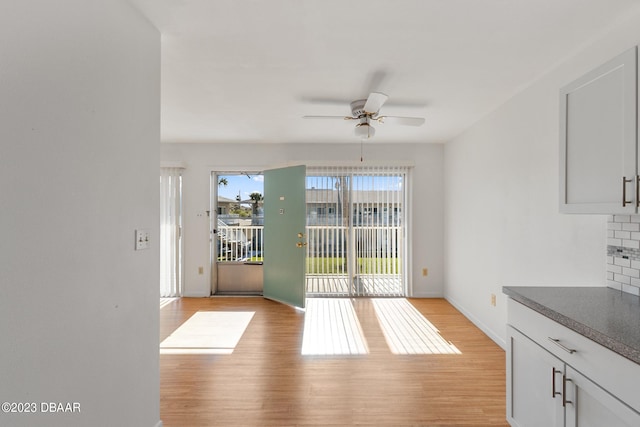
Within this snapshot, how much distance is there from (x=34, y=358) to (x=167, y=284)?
404 cm

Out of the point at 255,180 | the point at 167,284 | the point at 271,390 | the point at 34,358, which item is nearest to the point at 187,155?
the point at 255,180

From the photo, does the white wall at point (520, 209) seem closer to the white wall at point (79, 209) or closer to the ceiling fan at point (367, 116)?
the ceiling fan at point (367, 116)

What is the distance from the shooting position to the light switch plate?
1625mm

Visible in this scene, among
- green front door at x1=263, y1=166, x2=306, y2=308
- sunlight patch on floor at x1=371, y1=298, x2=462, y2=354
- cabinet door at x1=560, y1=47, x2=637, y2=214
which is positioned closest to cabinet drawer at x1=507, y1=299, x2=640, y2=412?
cabinet door at x1=560, y1=47, x2=637, y2=214

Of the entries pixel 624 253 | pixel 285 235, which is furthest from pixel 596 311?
pixel 285 235

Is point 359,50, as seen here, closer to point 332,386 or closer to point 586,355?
point 586,355

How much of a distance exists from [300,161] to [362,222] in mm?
1356

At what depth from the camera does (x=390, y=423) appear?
194 centimetres

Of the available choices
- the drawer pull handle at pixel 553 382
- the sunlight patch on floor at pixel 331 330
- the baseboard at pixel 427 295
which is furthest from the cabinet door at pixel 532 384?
the baseboard at pixel 427 295

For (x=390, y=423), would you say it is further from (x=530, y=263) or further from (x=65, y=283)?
(x=65, y=283)

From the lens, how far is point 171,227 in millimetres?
4746

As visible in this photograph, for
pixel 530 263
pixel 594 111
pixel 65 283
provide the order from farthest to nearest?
pixel 530 263, pixel 594 111, pixel 65 283

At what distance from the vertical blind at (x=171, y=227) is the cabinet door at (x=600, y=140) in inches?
185

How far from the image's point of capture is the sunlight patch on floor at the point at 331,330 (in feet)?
9.67
